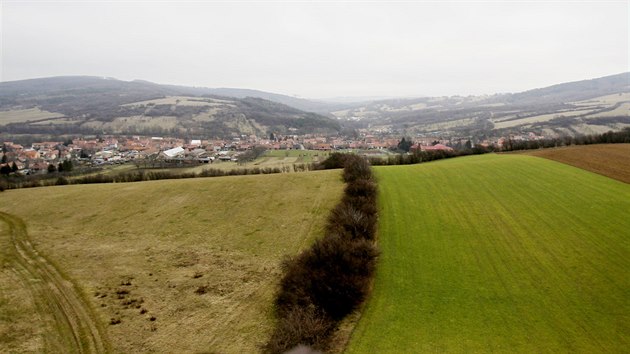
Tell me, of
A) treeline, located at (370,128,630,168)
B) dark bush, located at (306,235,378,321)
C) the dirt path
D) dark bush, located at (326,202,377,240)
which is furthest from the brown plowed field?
the dirt path

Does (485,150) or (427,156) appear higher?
(485,150)

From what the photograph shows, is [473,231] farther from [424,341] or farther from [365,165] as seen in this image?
[365,165]

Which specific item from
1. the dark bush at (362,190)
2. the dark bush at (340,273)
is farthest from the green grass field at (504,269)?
the dark bush at (362,190)

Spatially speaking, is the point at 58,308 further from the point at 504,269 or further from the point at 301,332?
the point at 504,269

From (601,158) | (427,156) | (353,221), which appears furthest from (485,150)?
(353,221)

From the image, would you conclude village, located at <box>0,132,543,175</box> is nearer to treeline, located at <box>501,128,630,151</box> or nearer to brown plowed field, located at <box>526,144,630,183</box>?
treeline, located at <box>501,128,630,151</box>

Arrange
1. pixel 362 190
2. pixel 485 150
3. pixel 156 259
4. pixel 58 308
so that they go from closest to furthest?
pixel 58 308, pixel 156 259, pixel 362 190, pixel 485 150
